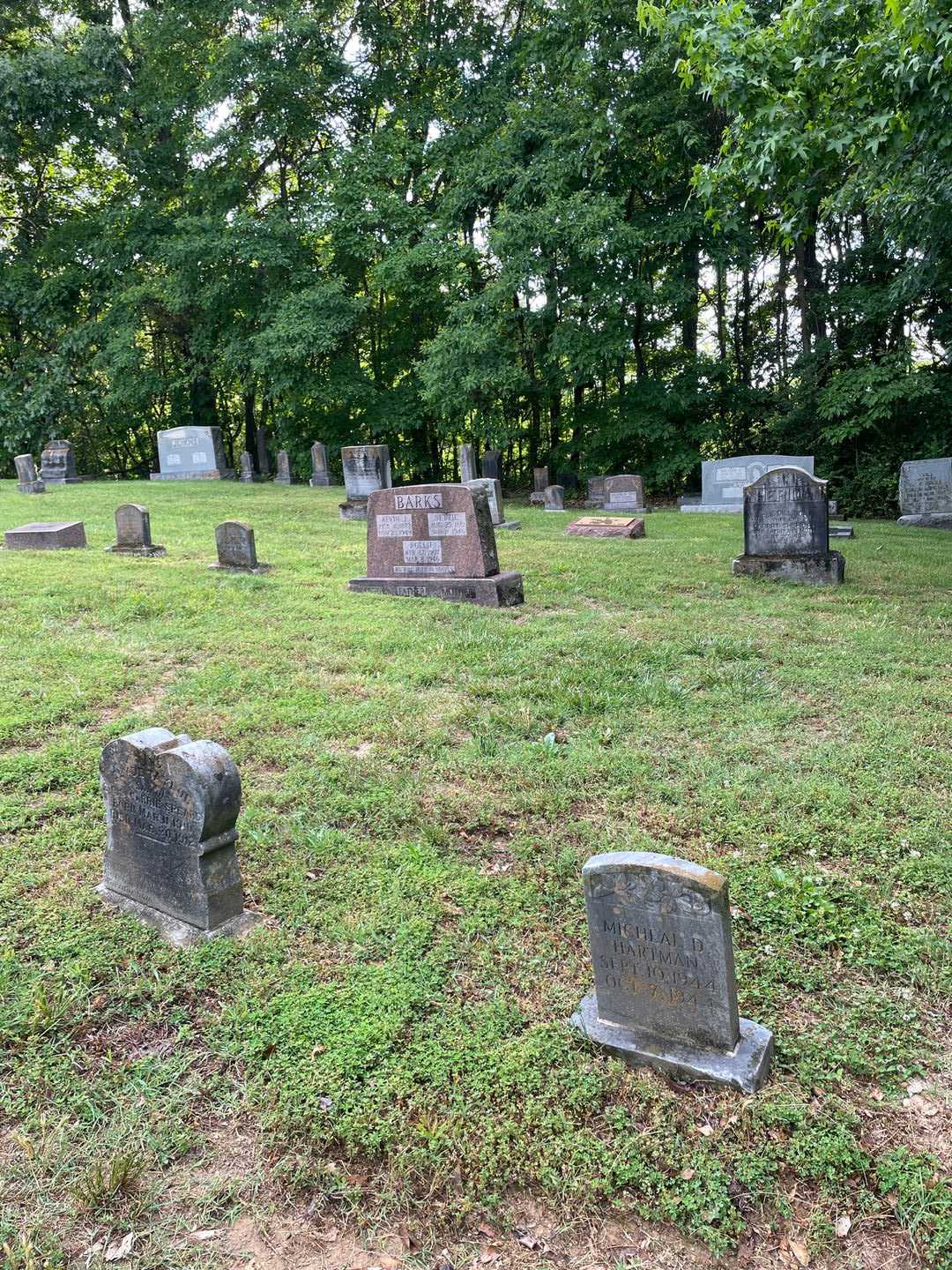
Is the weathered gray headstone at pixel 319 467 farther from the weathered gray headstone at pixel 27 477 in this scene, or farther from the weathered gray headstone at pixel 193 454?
the weathered gray headstone at pixel 27 477

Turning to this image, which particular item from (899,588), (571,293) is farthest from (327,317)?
(899,588)

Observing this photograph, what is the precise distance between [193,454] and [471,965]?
2251 centimetres

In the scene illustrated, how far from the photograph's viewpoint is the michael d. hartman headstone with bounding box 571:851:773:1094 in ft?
7.97

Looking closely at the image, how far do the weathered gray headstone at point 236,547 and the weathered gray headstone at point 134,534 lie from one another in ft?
4.38

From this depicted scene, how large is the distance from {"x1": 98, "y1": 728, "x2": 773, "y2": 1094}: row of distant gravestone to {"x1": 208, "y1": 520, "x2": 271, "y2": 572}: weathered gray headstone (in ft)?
20.9

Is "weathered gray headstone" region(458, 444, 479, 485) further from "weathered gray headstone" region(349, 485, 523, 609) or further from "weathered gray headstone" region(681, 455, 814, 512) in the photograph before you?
"weathered gray headstone" region(349, 485, 523, 609)

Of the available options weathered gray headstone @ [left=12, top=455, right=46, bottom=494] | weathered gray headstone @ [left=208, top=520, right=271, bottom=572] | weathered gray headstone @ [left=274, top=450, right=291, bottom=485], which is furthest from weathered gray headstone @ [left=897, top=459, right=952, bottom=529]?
weathered gray headstone @ [left=12, top=455, right=46, bottom=494]

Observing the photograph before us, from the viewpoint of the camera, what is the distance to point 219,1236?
82.7 inches

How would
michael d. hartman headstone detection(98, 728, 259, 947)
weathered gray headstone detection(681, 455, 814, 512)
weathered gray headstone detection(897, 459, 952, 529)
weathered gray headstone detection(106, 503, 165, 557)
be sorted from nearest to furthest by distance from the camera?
1. michael d. hartman headstone detection(98, 728, 259, 947)
2. weathered gray headstone detection(106, 503, 165, 557)
3. weathered gray headstone detection(897, 459, 952, 529)
4. weathered gray headstone detection(681, 455, 814, 512)

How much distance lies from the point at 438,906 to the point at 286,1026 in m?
0.78

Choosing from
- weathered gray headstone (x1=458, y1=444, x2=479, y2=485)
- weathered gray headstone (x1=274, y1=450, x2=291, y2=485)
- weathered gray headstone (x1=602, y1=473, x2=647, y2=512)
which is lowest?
weathered gray headstone (x1=602, y1=473, x2=647, y2=512)

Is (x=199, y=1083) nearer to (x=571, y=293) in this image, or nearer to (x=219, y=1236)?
(x=219, y=1236)

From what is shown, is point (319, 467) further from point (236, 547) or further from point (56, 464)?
point (236, 547)

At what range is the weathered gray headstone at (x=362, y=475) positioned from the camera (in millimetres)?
15188
